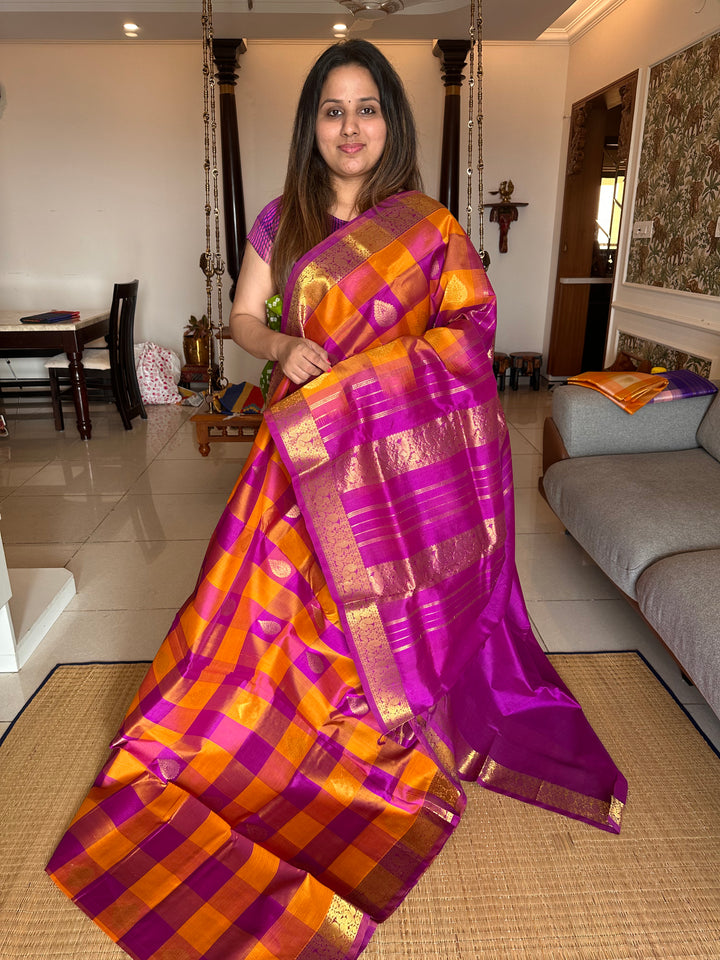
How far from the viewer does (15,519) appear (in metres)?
3.04

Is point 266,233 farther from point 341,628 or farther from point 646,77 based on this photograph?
point 646,77

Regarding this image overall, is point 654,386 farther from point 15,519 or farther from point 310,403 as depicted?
point 15,519

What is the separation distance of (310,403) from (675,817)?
1097mm

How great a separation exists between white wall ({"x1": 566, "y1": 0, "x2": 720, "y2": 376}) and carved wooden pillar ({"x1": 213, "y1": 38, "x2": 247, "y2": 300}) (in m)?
2.33

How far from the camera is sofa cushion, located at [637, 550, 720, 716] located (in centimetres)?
147

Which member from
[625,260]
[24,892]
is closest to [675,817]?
[24,892]

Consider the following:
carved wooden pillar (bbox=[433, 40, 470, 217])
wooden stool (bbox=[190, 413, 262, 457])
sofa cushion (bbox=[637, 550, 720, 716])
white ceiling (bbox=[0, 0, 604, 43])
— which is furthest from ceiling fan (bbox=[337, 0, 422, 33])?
sofa cushion (bbox=[637, 550, 720, 716])

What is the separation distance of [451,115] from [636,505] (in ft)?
12.1

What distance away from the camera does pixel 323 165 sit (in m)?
1.42

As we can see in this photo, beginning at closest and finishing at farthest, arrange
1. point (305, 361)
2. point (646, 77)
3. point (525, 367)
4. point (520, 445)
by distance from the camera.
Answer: point (305, 361) → point (646, 77) → point (520, 445) → point (525, 367)

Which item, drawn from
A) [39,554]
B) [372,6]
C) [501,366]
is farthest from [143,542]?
[501,366]

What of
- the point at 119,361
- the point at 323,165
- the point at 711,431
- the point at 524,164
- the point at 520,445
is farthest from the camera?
the point at 524,164

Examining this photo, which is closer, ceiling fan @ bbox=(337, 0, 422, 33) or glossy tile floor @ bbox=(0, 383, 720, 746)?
glossy tile floor @ bbox=(0, 383, 720, 746)

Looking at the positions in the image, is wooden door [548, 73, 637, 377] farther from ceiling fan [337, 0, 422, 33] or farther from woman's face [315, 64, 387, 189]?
woman's face [315, 64, 387, 189]
